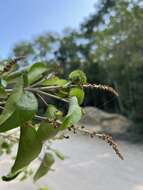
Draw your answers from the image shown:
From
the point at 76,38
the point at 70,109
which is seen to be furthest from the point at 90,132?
the point at 76,38

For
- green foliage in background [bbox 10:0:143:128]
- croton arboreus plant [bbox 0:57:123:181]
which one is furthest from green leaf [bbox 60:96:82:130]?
green foliage in background [bbox 10:0:143:128]

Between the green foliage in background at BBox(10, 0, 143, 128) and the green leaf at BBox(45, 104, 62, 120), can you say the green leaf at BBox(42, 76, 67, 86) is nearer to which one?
the green leaf at BBox(45, 104, 62, 120)

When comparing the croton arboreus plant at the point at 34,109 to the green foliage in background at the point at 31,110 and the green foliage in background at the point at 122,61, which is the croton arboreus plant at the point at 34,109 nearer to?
the green foliage in background at the point at 31,110

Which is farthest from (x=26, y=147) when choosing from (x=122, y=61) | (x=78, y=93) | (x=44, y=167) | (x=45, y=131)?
(x=122, y=61)

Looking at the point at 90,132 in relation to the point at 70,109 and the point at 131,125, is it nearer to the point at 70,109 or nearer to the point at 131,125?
the point at 70,109

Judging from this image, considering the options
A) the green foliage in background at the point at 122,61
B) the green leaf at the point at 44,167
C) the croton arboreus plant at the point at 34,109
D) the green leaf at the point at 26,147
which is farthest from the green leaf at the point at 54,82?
the green foliage in background at the point at 122,61

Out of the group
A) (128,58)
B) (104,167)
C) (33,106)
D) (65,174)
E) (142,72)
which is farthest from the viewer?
(128,58)
